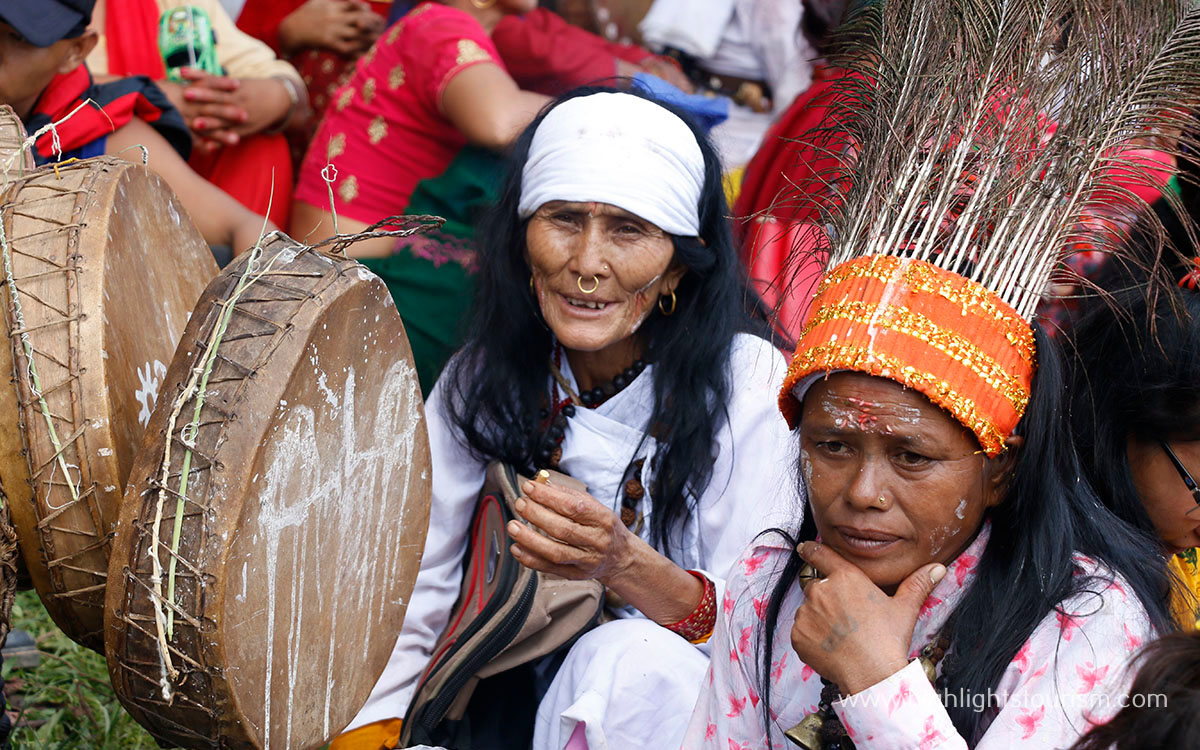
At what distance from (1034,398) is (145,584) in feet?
4.97

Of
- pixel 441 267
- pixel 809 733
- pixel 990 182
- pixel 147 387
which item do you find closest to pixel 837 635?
pixel 809 733

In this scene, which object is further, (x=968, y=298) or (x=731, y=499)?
(x=731, y=499)

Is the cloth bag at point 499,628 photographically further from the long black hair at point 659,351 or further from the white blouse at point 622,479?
the long black hair at point 659,351

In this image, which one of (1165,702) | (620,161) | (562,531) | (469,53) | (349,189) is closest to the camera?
(1165,702)

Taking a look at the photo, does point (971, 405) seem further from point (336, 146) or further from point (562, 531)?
point (336, 146)

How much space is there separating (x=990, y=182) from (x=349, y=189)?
2.83 metres

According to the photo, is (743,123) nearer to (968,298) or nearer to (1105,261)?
(1105,261)

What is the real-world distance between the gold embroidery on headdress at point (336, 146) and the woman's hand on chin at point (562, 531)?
232cm

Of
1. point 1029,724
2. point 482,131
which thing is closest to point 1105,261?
point 1029,724

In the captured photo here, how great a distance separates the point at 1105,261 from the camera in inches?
107

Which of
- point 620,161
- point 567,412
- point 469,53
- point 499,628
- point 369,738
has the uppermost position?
point 469,53

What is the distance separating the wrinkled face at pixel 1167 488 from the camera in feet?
8.12

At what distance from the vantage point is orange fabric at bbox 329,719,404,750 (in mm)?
3045

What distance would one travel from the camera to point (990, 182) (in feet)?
6.82
